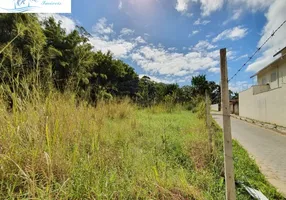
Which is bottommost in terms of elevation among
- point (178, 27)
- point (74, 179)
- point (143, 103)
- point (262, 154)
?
point (262, 154)

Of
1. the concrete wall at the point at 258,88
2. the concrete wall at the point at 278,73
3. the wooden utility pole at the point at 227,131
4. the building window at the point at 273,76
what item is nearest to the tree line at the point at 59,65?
the wooden utility pole at the point at 227,131

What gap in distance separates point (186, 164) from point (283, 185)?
1563mm

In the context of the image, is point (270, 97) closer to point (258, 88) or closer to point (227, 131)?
point (258, 88)

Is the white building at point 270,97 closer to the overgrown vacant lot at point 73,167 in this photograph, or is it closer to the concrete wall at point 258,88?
the concrete wall at point 258,88

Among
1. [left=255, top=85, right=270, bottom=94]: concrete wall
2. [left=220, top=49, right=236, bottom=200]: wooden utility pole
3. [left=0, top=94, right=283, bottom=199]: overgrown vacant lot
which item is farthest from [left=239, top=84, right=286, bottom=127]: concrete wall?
[left=220, top=49, right=236, bottom=200]: wooden utility pole

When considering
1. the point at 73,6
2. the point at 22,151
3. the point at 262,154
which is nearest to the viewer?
the point at 22,151

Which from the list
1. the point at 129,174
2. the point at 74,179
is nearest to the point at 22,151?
the point at 74,179

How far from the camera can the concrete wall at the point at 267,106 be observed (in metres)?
9.67

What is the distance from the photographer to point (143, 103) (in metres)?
7.17

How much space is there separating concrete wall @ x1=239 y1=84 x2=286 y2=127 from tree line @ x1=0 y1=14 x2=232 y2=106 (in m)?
3.20

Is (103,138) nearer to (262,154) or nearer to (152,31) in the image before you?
(262,154)

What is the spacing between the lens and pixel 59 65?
29.0 feet

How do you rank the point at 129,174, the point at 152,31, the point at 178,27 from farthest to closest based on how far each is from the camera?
1. the point at 152,31
2. the point at 178,27
3. the point at 129,174

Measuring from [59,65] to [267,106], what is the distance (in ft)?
41.8
